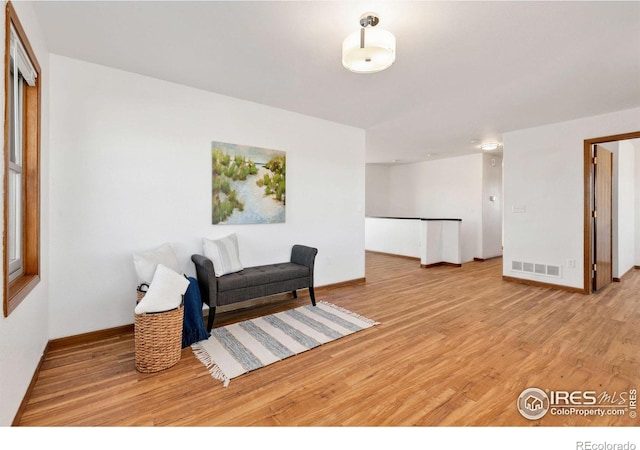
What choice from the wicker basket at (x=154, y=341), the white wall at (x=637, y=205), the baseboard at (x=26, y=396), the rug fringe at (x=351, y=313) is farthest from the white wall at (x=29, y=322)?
the white wall at (x=637, y=205)

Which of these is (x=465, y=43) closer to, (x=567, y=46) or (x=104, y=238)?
(x=567, y=46)

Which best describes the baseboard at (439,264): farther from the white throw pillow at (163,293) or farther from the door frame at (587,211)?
the white throw pillow at (163,293)

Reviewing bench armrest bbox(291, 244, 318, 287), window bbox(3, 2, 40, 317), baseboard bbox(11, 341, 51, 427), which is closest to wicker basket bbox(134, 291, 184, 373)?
baseboard bbox(11, 341, 51, 427)

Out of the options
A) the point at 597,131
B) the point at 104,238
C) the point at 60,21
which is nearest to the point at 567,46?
the point at 597,131

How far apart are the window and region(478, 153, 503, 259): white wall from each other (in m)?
7.43

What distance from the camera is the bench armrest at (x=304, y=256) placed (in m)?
3.62

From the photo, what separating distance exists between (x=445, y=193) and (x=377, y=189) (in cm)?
204

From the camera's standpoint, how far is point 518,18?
1.99 m

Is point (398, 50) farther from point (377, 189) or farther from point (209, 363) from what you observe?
point (377, 189)

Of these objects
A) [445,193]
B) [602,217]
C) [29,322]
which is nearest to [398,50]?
[29,322]

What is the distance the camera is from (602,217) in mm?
4480

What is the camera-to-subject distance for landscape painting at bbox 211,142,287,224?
11.1 ft

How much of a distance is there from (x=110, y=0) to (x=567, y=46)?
3309mm

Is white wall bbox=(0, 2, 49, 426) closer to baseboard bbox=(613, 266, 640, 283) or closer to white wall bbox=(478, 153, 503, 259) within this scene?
baseboard bbox=(613, 266, 640, 283)
